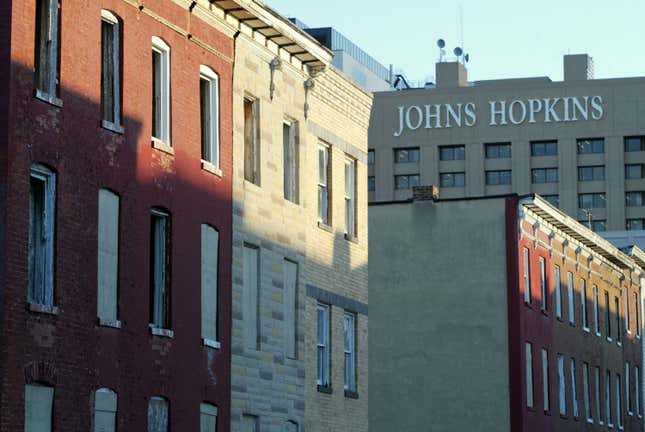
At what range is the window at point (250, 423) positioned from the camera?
3738cm

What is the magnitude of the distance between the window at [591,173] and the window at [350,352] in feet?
312

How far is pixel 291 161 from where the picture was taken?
41031mm

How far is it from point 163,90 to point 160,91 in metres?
0.07

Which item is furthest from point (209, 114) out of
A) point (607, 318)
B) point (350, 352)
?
point (607, 318)

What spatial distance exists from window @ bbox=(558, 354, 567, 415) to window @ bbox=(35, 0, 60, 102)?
1529 inches

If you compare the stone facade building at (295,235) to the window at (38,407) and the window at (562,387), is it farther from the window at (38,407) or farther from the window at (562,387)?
the window at (562,387)

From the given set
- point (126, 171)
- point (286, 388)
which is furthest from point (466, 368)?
point (126, 171)

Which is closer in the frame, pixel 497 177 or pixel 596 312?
pixel 596 312

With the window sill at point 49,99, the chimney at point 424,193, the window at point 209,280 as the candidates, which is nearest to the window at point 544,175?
the chimney at point 424,193

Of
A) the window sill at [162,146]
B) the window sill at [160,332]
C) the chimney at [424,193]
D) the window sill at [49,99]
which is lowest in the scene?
the window sill at [160,332]

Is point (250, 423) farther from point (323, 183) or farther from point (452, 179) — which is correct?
point (452, 179)

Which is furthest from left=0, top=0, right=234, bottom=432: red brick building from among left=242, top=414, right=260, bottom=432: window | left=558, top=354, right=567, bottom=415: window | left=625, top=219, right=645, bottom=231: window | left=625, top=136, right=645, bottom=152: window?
left=625, top=219, right=645, bottom=231: window

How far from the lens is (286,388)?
3966 centimetres

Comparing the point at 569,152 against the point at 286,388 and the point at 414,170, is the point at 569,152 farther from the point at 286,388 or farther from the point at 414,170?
the point at 286,388
